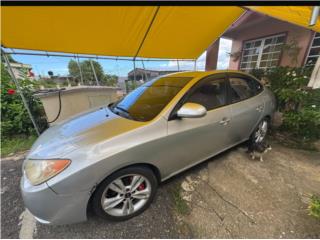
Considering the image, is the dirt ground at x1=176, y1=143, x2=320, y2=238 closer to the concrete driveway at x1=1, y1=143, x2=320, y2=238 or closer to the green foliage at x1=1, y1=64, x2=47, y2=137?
the concrete driveway at x1=1, y1=143, x2=320, y2=238

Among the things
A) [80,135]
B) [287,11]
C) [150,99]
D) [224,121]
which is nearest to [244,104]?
[224,121]

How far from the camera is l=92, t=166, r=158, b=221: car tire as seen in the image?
148 cm

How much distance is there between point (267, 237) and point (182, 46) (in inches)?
165

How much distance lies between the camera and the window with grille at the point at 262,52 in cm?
575

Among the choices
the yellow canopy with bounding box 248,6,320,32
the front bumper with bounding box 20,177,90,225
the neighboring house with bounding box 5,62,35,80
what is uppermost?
the yellow canopy with bounding box 248,6,320,32

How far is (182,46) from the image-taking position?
13.8 ft

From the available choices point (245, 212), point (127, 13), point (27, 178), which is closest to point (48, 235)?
point (27, 178)

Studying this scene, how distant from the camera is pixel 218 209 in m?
1.81

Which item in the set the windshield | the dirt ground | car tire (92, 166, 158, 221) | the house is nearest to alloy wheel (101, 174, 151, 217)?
car tire (92, 166, 158, 221)

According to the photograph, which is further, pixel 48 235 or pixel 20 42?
pixel 20 42

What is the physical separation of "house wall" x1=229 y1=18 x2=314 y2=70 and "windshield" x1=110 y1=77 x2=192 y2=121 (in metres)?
5.35

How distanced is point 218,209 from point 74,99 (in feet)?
12.9

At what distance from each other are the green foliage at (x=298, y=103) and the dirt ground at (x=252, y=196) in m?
0.58

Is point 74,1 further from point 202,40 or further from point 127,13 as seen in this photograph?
point 202,40
